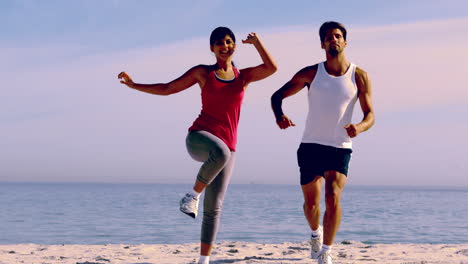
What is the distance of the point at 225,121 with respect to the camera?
575 cm

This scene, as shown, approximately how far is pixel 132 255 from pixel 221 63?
3732 mm

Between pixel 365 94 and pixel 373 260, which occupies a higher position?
pixel 365 94

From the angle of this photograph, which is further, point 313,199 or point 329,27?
point 313,199

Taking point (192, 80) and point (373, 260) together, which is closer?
point (192, 80)

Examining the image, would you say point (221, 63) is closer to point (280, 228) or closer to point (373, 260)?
point (373, 260)

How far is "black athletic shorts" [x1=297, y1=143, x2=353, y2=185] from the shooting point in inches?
242

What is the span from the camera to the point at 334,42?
6.25m

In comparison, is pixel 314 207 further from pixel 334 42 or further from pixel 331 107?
pixel 334 42

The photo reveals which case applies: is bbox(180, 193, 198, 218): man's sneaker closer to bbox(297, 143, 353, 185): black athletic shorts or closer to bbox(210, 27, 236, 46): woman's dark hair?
bbox(297, 143, 353, 185): black athletic shorts

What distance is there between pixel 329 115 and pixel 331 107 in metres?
0.09

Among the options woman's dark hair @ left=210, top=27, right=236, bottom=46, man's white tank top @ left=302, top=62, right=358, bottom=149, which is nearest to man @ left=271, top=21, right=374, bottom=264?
man's white tank top @ left=302, top=62, right=358, bottom=149

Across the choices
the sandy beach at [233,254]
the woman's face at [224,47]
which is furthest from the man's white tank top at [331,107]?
the sandy beach at [233,254]

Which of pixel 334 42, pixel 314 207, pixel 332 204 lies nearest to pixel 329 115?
pixel 334 42

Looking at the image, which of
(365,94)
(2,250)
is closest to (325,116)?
(365,94)
